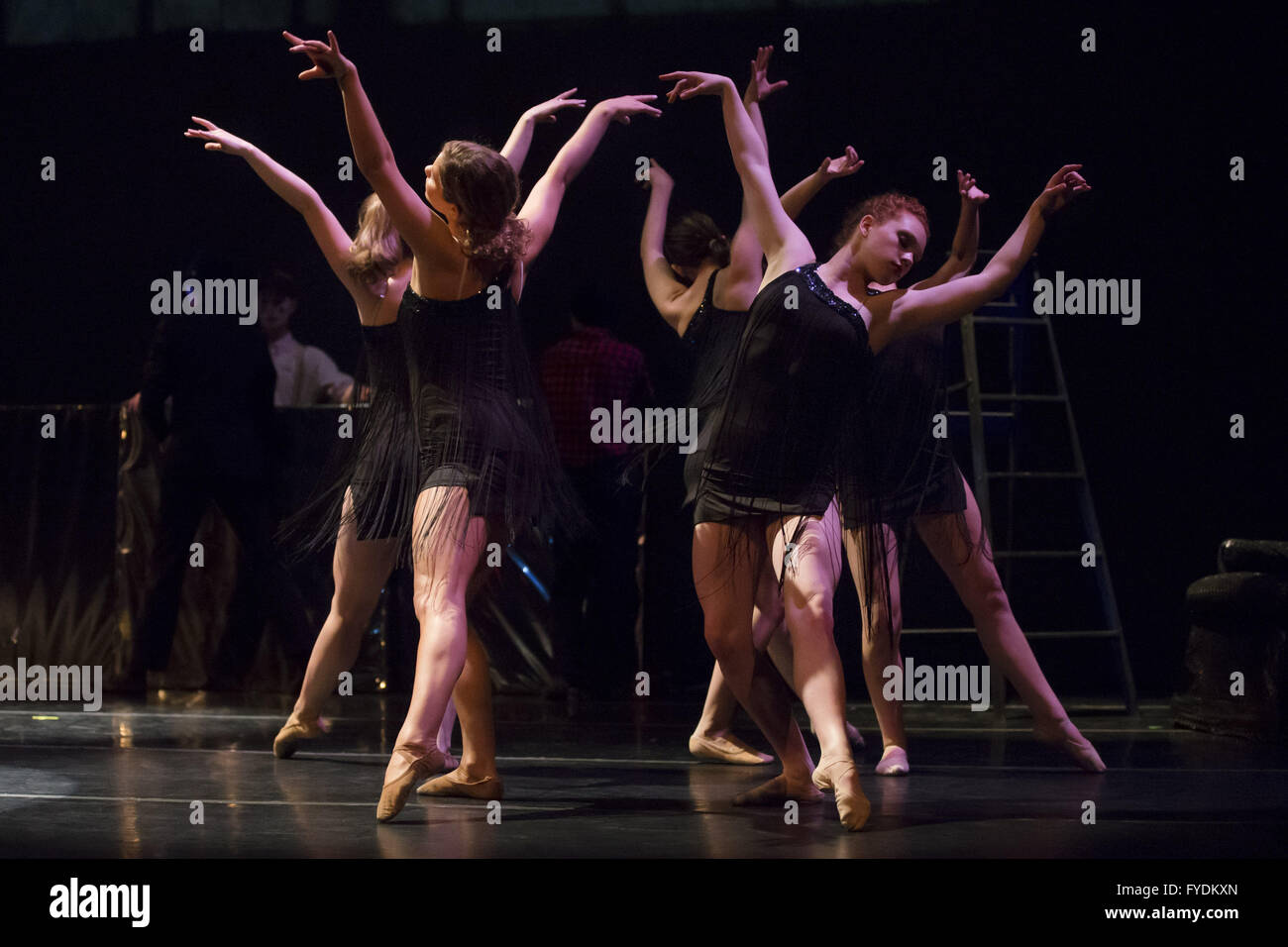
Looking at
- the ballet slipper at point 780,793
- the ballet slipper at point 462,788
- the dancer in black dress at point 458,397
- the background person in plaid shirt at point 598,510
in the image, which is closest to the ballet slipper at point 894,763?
the ballet slipper at point 780,793

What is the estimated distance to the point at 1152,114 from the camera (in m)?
6.67

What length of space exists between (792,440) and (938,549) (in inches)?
41.7

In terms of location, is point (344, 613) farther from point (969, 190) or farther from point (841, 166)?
point (969, 190)

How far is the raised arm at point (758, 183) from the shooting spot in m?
3.54

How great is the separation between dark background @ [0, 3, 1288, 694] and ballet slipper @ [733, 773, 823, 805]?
2.47 m

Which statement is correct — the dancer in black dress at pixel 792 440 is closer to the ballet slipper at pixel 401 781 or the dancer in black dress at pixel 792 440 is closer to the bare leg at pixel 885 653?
the bare leg at pixel 885 653

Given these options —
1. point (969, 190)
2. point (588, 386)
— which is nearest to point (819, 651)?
point (969, 190)

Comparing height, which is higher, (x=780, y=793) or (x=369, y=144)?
(x=369, y=144)

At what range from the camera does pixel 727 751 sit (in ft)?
15.2

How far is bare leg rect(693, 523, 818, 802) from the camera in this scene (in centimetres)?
366

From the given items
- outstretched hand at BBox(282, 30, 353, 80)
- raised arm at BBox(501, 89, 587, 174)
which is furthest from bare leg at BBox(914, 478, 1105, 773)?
outstretched hand at BBox(282, 30, 353, 80)
